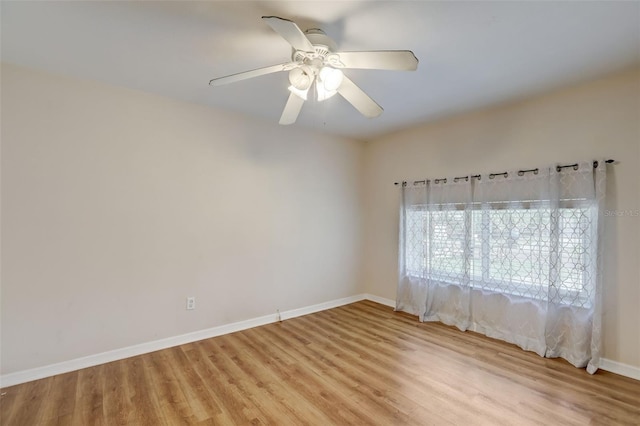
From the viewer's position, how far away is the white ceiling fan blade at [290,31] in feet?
4.41

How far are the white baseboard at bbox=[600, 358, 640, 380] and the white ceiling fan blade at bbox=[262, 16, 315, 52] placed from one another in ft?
A: 11.0

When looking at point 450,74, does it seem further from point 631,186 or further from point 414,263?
point 414,263

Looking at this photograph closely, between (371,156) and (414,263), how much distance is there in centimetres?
174

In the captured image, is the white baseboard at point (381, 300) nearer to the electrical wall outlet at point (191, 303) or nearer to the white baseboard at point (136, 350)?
the white baseboard at point (136, 350)

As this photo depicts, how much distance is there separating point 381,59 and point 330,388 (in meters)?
2.24

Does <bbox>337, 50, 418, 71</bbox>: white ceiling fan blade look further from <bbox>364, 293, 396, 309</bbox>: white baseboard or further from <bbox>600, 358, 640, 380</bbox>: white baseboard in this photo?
<bbox>364, 293, 396, 309</bbox>: white baseboard

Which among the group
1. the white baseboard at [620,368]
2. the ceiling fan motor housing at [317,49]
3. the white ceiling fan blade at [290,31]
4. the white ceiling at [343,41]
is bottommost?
the white baseboard at [620,368]

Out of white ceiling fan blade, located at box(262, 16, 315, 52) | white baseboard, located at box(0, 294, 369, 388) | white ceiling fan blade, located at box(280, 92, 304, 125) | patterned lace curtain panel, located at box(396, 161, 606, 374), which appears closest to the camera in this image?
white ceiling fan blade, located at box(262, 16, 315, 52)

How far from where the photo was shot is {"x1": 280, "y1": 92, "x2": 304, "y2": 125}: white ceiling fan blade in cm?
211

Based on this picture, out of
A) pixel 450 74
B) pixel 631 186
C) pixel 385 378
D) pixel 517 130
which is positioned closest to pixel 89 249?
pixel 385 378

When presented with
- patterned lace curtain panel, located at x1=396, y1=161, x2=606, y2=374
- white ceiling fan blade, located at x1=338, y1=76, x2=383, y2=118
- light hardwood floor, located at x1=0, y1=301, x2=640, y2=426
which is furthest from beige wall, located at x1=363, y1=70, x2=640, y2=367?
white ceiling fan blade, located at x1=338, y1=76, x2=383, y2=118

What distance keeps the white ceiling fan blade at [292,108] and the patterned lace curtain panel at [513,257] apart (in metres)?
2.11

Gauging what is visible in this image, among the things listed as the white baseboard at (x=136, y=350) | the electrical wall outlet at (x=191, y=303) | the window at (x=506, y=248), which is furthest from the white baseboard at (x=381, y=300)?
the electrical wall outlet at (x=191, y=303)

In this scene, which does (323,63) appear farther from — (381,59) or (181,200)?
(181,200)
